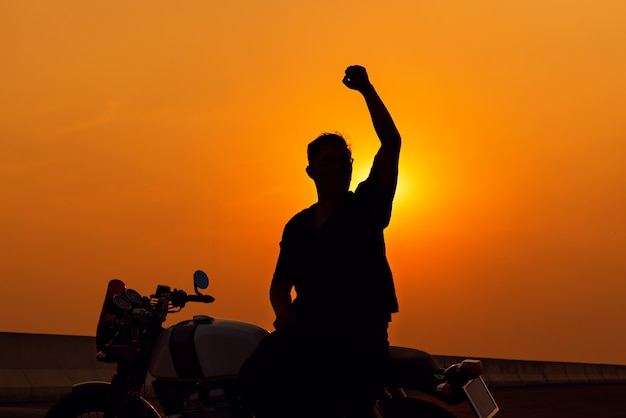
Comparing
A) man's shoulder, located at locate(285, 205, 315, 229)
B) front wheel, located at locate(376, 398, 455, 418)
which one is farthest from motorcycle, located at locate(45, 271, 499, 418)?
man's shoulder, located at locate(285, 205, 315, 229)

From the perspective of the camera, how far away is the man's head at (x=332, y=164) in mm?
4738

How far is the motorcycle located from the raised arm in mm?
719

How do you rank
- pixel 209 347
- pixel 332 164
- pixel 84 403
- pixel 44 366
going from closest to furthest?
pixel 332 164 → pixel 209 347 → pixel 84 403 → pixel 44 366

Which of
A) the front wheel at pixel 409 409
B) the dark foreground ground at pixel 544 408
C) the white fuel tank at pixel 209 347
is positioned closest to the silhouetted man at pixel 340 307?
the front wheel at pixel 409 409

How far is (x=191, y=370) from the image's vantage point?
17.1 feet

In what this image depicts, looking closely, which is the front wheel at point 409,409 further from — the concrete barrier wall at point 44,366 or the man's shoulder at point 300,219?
the concrete barrier wall at point 44,366

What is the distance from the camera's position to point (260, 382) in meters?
4.68

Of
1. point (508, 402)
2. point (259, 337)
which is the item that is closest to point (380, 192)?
point (259, 337)

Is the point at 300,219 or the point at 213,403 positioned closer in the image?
the point at 300,219

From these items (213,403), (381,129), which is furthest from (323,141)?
(213,403)

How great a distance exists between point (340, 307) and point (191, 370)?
3.40 feet

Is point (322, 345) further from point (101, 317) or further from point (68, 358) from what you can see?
point (68, 358)

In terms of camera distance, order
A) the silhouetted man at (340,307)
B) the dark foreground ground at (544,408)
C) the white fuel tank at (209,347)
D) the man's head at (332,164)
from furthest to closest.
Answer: the dark foreground ground at (544,408) → the white fuel tank at (209,347) → the man's head at (332,164) → the silhouetted man at (340,307)

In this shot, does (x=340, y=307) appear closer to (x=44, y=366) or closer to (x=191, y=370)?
(x=191, y=370)
